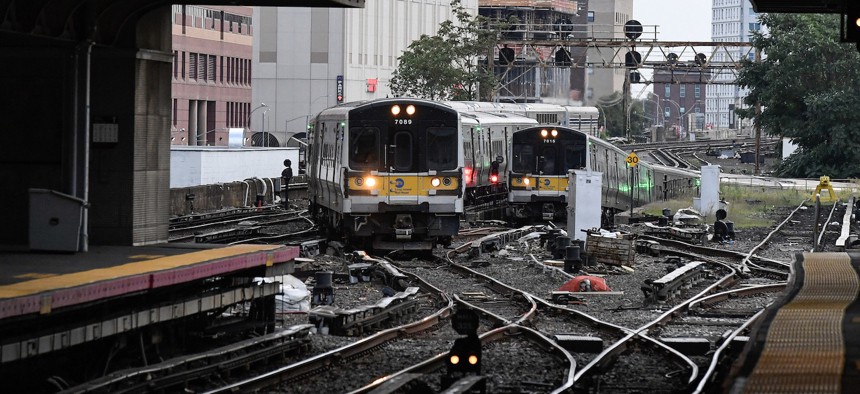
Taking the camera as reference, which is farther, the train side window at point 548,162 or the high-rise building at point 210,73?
the high-rise building at point 210,73

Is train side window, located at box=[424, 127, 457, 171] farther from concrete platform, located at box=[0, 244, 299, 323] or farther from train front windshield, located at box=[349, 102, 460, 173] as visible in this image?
concrete platform, located at box=[0, 244, 299, 323]

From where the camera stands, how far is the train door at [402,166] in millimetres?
26391

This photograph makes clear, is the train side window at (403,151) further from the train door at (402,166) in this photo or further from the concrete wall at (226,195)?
the concrete wall at (226,195)

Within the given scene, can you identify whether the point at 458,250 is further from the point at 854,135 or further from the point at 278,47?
the point at 278,47

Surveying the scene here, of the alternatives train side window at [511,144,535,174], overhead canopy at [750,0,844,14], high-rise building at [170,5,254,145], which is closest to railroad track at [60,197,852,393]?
overhead canopy at [750,0,844,14]

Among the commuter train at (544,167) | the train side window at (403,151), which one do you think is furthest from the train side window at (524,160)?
the train side window at (403,151)

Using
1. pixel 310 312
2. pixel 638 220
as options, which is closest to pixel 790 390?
pixel 310 312

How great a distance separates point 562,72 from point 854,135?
86.2 ft

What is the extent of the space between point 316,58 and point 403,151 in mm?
62158

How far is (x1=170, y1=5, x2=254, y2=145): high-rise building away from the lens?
248 feet

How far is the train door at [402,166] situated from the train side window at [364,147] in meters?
0.22

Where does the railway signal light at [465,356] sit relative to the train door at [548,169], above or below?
below

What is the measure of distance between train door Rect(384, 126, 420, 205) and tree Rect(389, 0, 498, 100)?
132 ft

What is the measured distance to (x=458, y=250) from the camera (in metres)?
28.1
